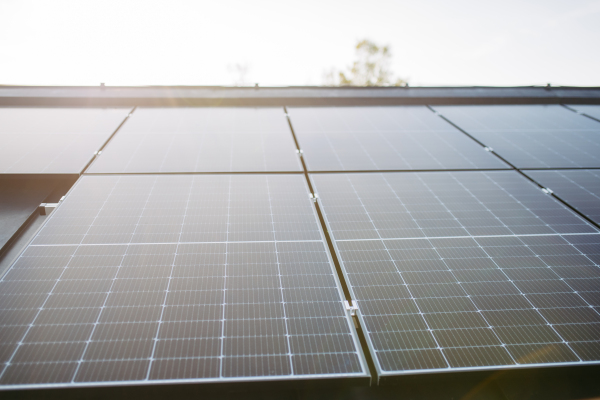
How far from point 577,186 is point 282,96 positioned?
8021 mm

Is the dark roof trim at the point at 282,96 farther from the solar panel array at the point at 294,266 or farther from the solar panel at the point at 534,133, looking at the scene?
the solar panel array at the point at 294,266

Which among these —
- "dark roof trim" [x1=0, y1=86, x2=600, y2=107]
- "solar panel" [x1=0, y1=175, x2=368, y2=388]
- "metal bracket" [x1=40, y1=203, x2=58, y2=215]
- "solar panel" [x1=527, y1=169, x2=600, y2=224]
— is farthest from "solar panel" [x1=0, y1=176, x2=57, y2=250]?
"solar panel" [x1=527, y1=169, x2=600, y2=224]

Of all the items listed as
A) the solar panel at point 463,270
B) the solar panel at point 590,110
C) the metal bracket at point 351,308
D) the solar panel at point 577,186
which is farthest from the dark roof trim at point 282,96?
the metal bracket at point 351,308

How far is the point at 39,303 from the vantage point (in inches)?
138

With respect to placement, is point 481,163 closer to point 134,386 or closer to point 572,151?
point 572,151

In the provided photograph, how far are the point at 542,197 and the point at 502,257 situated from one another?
7.75 ft

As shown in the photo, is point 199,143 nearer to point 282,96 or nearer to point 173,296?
point 282,96

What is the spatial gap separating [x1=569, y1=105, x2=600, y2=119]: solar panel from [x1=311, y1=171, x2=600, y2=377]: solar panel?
663 centimetres

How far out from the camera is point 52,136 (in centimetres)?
680

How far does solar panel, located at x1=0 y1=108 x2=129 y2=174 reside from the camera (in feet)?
19.2

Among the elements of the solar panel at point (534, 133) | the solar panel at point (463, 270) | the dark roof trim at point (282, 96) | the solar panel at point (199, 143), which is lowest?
the solar panel at point (463, 270)

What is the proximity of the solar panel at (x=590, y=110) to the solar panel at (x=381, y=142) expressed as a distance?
18.4 feet

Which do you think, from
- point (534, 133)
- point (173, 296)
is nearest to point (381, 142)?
point (534, 133)

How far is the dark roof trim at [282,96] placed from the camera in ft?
27.8
